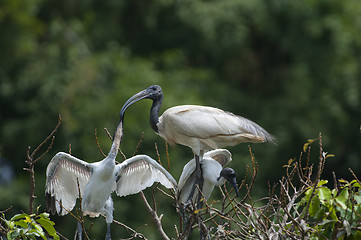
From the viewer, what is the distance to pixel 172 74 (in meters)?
14.8

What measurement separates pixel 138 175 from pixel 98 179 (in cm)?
33

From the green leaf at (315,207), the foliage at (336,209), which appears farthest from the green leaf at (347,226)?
the green leaf at (315,207)

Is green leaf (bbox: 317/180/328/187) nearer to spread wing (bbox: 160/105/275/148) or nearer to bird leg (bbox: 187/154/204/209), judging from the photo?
spread wing (bbox: 160/105/275/148)

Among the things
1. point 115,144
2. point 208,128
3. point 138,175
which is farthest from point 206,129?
point 115,144

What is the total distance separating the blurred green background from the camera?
500 inches

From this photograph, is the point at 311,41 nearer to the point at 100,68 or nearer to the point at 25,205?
the point at 100,68

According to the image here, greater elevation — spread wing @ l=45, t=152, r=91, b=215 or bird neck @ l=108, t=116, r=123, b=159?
bird neck @ l=108, t=116, r=123, b=159

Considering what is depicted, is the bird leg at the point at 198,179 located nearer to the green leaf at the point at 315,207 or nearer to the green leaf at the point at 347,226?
the green leaf at the point at 315,207

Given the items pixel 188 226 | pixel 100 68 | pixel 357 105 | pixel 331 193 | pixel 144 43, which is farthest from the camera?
pixel 144 43

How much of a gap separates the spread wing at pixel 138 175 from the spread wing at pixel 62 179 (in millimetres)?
252

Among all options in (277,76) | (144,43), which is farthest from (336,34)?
(144,43)

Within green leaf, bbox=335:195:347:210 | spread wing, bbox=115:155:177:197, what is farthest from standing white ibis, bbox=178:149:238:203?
green leaf, bbox=335:195:347:210

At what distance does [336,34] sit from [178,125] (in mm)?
9283

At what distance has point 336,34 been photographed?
14992mm
